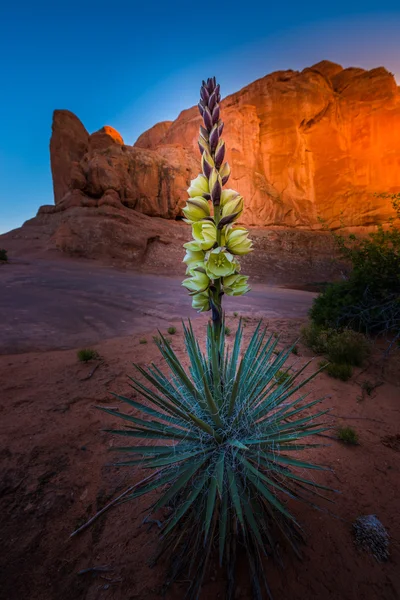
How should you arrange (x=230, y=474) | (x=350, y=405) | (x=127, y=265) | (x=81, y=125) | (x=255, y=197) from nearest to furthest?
(x=230, y=474) → (x=350, y=405) → (x=127, y=265) → (x=255, y=197) → (x=81, y=125)

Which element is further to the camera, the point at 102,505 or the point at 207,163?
the point at 102,505

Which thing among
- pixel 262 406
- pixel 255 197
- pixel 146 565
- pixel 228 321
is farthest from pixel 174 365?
pixel 255 197

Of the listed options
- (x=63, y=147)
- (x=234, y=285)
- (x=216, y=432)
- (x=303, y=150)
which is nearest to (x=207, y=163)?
(x=234, y=285)

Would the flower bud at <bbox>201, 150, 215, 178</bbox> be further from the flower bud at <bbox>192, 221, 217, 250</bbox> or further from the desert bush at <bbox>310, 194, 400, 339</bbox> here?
the desert bush at <bbox>310, 194, 400, 339</bbox>

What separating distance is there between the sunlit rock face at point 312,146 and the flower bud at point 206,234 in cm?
2984

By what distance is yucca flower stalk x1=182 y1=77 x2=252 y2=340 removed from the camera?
1409 millimetres

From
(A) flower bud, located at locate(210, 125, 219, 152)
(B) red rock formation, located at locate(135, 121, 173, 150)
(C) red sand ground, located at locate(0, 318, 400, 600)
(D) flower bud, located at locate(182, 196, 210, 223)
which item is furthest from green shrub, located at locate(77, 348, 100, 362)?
(B) red rock formation, located at locate(135, 121, 173, 150)

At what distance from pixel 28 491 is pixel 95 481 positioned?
0.44 meters

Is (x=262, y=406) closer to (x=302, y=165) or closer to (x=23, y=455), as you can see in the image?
(x=23, y=455)

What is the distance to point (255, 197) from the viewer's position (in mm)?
30031

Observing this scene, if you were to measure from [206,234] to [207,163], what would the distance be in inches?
14.6

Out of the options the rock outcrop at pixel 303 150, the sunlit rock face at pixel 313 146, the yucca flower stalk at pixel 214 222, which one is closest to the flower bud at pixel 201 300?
the yucca flower stalk at pixel 214 222

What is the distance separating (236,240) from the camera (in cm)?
145

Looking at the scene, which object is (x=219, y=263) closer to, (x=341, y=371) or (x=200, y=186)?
(x=200, y=186)
